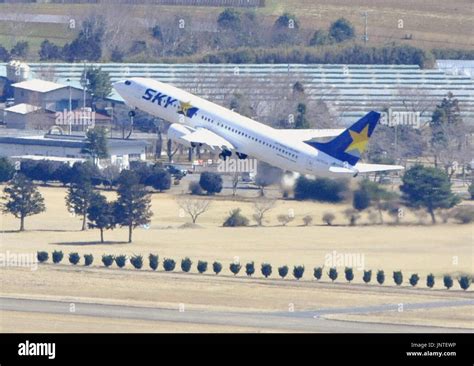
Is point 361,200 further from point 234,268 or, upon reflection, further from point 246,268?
point 234,268

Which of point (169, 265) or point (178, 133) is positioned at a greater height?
point (178, 133)

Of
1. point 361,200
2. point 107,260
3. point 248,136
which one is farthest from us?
point 248,136

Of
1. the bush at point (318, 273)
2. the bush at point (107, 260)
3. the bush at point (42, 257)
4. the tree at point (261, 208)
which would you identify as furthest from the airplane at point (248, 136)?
the bush at point (42, 257)

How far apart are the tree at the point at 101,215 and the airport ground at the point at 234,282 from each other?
0.68 meters

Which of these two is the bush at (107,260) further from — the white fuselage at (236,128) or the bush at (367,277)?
the white fuselage at (236,128)

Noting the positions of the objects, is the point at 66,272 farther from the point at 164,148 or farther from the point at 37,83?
the point at 37,83

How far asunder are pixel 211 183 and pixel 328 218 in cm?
1824

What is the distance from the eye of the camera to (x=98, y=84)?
18912 centimetres

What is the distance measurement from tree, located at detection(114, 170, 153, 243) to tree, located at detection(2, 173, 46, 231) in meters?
5.71

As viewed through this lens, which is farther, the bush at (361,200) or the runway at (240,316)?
the bush at (361,200)

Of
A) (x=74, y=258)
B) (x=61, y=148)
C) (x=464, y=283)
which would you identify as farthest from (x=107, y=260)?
(x=61, y=148)

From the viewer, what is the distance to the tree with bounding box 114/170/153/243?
128275mm

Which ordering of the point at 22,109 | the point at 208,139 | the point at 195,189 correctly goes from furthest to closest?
the point at 22,109 → the point at 195,189 → the point at 208,139

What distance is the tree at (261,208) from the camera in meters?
133
